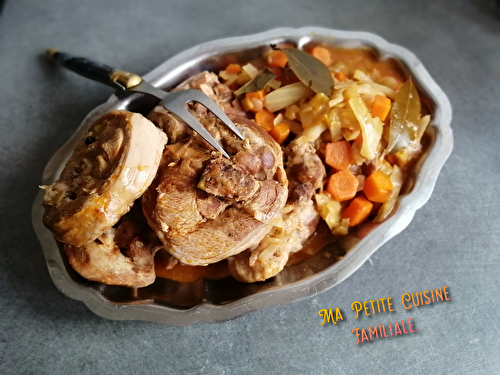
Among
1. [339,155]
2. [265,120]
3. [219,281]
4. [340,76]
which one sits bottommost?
[219,281]

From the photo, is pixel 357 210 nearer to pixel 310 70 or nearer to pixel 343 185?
pixel 343 185

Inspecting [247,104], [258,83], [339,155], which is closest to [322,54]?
[258,83]

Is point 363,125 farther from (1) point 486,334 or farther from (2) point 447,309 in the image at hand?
(1) point 486,334

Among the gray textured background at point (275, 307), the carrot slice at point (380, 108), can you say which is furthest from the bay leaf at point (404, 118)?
the gray textured background at point (275, 307)

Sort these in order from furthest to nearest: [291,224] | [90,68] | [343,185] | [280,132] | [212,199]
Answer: [90,68]
[280,132]
[343,185]
[291,224]
[212,199]

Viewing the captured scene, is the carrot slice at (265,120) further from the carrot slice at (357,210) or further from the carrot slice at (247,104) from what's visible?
the carrot slice at (357,210)

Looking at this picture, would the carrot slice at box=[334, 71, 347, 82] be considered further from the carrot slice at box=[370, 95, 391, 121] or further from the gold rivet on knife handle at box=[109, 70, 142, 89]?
the gold rivet on knife handle at box=[109, 70, 142, 89]
